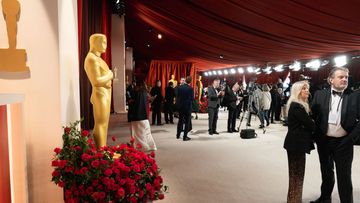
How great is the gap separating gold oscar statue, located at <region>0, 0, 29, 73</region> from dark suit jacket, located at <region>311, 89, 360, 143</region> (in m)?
2.58

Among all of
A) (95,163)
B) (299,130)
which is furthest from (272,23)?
(95,163)

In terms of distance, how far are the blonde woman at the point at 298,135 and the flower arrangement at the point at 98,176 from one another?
5.00 feet

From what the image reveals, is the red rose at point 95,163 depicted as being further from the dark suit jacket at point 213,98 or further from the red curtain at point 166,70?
the red curtain at point 166,70

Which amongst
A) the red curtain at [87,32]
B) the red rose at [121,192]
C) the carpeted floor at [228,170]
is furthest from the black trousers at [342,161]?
the red curtain at [87,32]

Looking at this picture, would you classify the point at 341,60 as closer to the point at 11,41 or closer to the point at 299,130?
the point at 299,130

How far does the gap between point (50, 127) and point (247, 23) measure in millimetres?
5181

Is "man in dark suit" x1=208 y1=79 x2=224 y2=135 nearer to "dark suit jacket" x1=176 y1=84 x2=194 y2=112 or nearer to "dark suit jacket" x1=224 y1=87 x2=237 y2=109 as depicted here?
"dark suit jacket" x1=224 y1=87 x2=237 y2=109

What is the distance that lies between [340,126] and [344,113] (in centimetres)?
13

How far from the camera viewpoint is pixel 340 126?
110 inches

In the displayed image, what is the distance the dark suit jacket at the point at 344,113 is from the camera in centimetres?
274

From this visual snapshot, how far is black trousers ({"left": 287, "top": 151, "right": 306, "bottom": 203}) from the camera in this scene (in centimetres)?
300

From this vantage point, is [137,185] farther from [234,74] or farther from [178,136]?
[234,74]

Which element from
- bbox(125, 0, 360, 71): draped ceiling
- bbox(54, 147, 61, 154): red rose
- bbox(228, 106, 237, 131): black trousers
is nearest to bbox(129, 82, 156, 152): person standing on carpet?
bbox(125, 0, 360, 71): draped ceiling

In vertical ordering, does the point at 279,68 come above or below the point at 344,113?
above
